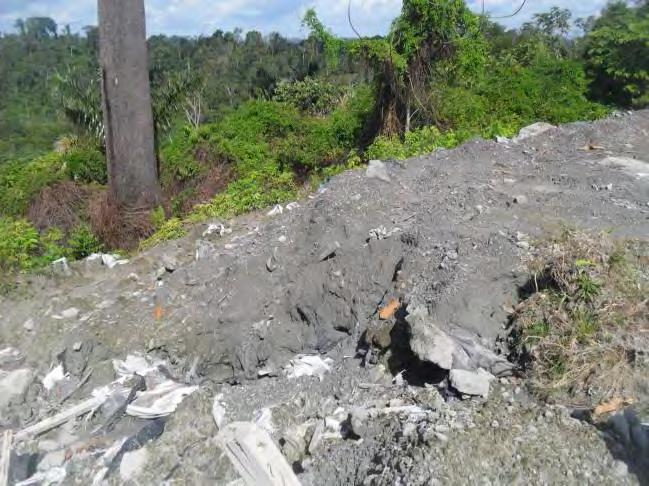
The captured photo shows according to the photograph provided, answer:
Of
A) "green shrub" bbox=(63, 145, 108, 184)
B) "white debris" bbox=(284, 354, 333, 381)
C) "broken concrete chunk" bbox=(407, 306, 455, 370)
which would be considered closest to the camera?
Answer: "broken concrete chunk" bbox=(407, 306, 455, 370)

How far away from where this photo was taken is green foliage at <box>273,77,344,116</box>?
15789 mm

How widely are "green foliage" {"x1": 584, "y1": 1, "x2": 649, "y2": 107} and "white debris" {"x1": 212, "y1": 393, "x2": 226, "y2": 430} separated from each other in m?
9.01

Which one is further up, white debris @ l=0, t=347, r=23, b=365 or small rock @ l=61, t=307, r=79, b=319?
small rock @ l=61, t=307, r=79, b=319

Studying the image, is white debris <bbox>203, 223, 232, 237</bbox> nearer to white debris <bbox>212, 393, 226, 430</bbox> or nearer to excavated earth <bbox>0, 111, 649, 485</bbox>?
excavated earth <bbox>0, 111, 649, 485</bbox>

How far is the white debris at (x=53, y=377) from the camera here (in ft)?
12.6

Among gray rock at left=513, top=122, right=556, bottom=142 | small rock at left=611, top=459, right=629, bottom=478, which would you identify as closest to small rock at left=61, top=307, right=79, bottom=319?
small rock at left=611, top=459, right=629, bottom=478

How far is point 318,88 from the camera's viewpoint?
17000 millimetres

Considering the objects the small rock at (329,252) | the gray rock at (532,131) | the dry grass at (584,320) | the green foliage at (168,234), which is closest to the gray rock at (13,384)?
the small rock at (329,252)

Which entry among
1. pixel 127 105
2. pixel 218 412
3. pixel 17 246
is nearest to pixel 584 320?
pixel 218 412

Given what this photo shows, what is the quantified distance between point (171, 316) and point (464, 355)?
2.26 metres

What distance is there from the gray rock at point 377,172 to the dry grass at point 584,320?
2202mm

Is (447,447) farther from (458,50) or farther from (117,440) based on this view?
(458,50)

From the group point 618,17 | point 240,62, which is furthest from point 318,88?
point 240,62

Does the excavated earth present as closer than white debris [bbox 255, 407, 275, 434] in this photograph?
Yes
